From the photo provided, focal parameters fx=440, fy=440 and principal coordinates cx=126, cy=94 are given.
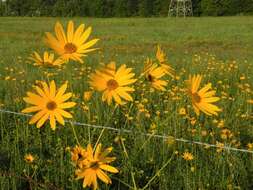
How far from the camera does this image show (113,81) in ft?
2.91

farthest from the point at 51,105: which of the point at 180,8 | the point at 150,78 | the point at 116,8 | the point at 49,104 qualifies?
the point at 116,8

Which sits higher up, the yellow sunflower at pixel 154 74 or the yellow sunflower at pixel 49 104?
the yellow sunflower at pixel 154 74

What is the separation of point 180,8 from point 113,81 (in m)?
43.5

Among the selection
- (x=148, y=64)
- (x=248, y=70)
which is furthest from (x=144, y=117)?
(x=248, y=70)

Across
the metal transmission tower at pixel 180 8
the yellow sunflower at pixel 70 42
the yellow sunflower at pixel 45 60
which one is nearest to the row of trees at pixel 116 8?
the metal transmission tower at pixel 180 8

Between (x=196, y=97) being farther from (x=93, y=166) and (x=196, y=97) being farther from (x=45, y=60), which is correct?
(x=45, y=60)

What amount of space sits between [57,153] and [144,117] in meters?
0.71

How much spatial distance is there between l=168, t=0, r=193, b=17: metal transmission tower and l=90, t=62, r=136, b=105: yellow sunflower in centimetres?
4235

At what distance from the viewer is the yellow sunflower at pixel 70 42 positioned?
2.88 ft

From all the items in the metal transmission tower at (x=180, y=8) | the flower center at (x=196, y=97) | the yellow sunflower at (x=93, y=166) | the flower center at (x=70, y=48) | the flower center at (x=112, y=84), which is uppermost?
the metal transmission tower at (x=180, y=8)

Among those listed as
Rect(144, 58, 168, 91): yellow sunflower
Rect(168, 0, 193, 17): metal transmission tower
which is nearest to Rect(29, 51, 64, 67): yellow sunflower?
Rect(144, 58, 168, 91): yellow sunflower

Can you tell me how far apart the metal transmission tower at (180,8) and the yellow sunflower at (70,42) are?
4231 cm

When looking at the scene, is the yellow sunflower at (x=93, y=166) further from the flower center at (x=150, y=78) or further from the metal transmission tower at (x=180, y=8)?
the metal transmission tower at (x=180, y=8)

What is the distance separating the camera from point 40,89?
3.06 feet
